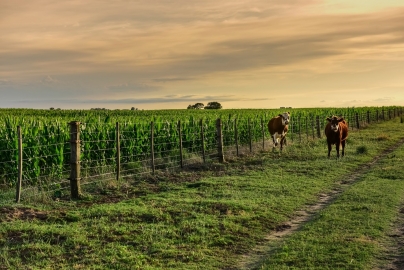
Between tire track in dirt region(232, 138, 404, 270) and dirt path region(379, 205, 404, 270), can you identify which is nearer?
dirt path region(379, 205, 404, 270)

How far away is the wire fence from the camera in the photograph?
40.6 feet

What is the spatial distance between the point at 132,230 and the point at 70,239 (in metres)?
1.18

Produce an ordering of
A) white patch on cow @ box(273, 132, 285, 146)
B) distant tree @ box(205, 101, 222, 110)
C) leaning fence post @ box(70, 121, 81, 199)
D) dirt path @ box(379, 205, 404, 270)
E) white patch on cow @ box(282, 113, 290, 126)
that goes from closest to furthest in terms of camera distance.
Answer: dirt path @ box(379, 205, 404, 270) < leaning fence post @ box(70, 121, 81, 199) < white patch on cow @ box(282, 113, 290, 126) < white patch on cow @ box(273, 132, 285, 146) < distant tree @ box(205, 101, 222, 110)

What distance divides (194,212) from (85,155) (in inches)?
297

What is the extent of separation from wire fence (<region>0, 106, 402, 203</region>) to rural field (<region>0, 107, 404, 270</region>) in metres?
0.07

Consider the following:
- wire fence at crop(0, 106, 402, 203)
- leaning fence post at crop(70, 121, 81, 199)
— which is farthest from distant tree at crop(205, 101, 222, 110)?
leaning fence post at crop(70, 121, 81, 199)

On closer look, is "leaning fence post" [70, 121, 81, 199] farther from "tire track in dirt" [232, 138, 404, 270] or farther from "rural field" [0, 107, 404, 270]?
"tire track in dirt" [232, 138, 404, 270]

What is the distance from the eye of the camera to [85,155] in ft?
53.6

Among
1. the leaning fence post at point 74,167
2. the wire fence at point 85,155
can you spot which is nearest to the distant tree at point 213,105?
the wire fence at point 85,155

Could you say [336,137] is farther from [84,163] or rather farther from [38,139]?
[38,139]

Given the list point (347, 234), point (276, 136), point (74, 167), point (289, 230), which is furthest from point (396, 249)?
point (276, 136)

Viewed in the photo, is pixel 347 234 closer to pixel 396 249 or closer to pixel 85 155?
pixel 396 249

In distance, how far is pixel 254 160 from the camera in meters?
19.4

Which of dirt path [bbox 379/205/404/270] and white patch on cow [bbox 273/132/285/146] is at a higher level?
white patch on cow [bbox 273/132/285/146]
